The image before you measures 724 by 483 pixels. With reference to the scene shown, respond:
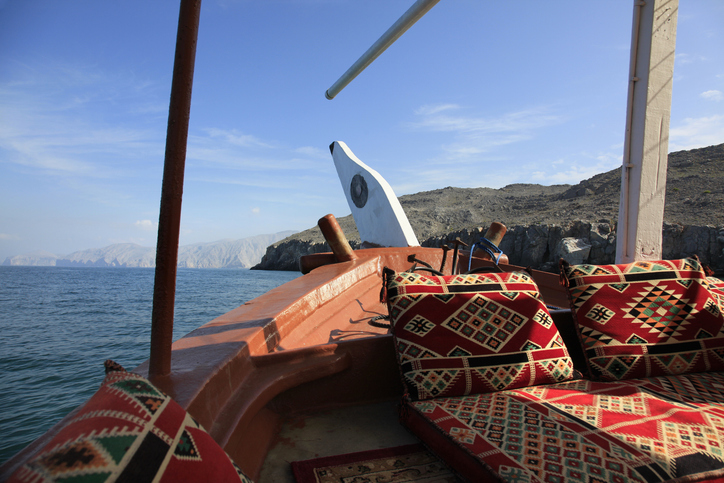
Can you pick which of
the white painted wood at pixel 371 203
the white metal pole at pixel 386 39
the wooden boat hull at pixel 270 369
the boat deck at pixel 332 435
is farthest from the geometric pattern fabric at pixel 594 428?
the white metal pole at pixel 386 39

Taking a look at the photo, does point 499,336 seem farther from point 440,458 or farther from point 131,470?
point 131,470

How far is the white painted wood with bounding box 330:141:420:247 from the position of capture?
7508 mm

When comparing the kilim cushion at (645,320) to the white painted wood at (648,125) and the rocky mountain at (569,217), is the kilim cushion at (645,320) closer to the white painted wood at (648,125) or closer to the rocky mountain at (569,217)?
the white painted wood at (648,125)

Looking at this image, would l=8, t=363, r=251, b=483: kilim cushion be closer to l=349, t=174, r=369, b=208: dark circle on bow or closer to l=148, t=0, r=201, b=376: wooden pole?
l=148, t=0, r=201, b=376: wooden pole

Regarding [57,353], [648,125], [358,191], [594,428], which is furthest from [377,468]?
[358,191]

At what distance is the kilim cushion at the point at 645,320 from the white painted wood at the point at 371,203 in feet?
16.7

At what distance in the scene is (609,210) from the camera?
2972 centimetres

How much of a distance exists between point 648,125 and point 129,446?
383 centimetres

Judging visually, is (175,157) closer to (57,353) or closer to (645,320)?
(645,320)

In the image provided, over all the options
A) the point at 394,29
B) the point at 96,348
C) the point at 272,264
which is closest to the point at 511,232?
the point at 394,29

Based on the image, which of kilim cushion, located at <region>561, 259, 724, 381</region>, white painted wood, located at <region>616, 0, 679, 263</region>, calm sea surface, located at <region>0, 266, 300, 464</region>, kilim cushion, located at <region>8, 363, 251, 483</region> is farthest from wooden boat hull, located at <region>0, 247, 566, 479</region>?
white painted wood, located at <region>616, 0, 679, 263</region>

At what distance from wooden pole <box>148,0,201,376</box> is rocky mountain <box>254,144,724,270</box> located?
37.7ft

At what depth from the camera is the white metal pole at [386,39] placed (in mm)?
6633

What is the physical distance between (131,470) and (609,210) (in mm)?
34619
